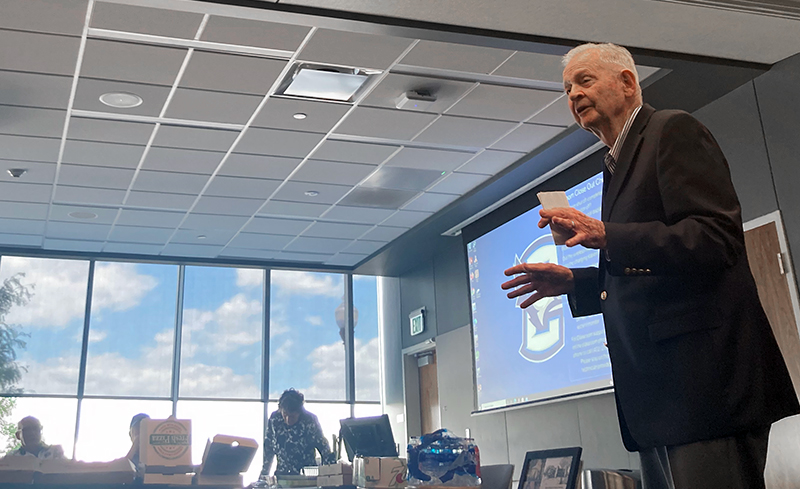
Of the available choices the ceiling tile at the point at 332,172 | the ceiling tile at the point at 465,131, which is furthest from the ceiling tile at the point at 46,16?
the ceiling tile at the point at 465,131

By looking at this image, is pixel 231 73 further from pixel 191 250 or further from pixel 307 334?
pixel 307 334

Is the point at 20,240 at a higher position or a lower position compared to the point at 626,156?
higher

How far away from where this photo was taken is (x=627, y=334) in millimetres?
1235

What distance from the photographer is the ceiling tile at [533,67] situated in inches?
179

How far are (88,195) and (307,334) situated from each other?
3315mm

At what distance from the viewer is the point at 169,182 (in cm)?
637

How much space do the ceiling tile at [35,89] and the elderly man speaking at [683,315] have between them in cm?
423

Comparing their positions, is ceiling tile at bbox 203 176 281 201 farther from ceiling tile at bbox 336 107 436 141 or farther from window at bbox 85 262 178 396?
window at bbox 85 262 178 396

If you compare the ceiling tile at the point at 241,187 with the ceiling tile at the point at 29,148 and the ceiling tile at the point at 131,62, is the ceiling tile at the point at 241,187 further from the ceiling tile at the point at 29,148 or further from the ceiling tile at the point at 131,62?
the ceiling tile at the point at 131,62

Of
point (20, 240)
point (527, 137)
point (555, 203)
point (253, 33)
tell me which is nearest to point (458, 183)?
point (527, 137)

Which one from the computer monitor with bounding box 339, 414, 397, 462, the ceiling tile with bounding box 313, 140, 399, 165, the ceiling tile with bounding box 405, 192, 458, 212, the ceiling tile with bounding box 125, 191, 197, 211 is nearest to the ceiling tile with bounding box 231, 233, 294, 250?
the ceiling tile with bounding box 125, 191, 197, 211

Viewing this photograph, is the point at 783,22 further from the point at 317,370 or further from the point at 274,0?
the point at 317,370

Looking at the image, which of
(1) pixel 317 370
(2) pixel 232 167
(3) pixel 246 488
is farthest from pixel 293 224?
(3) pixel 246 488

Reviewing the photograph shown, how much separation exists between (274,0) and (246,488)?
7.67 feet
